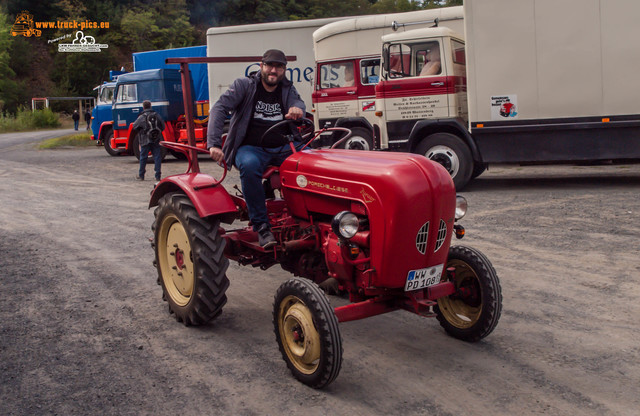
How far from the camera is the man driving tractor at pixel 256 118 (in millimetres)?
4852

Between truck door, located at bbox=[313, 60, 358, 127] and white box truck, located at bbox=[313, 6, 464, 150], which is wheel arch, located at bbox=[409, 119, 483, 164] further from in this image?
truck door, located at bbox=[313, 60, 358, 127]

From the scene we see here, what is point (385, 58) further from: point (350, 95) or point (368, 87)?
point (350, 95)

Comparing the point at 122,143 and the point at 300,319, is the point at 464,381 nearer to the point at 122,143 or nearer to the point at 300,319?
the point at 300,319

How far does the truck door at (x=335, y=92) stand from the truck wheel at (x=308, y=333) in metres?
10.8

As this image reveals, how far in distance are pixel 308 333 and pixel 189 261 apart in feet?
5.46

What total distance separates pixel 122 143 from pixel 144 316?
1792 centimetres

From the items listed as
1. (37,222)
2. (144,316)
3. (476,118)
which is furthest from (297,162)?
(476,118)

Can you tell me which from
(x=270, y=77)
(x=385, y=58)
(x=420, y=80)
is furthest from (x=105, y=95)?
(x=270, y=77)

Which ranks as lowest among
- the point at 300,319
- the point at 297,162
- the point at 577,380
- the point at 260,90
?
the point at 577,380

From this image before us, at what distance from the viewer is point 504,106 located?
11.4 metres

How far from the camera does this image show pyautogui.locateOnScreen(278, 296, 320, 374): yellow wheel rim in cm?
383

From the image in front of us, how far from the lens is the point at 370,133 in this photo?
1461 cm

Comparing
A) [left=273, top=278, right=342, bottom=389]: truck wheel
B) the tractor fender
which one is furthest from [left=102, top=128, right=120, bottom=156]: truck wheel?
[left=273, top=278, right=342, bottom=389]: truck wheel

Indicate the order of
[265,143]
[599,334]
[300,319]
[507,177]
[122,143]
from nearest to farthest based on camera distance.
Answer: [300,319]
[599,334]
[265,143]
[507,177]
[122,143]
